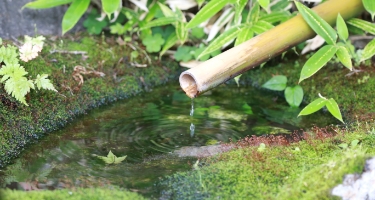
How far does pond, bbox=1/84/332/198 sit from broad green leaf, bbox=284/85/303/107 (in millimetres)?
64

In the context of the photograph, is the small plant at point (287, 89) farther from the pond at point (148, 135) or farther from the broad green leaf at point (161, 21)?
the broad green leaf at point (161, 21)

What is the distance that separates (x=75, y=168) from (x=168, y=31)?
94.3 inches

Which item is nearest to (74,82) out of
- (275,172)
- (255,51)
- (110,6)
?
(110,6)

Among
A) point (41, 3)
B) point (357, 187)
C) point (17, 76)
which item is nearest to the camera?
point (357, 187)

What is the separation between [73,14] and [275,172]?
2.65 m

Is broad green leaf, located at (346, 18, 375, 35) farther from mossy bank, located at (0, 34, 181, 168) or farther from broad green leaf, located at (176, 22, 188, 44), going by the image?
mossy bank, located at (0, 34, 181, 168)

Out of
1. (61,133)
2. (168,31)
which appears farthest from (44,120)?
(168,31)

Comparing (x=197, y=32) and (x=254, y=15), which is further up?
(x=197, y=32)

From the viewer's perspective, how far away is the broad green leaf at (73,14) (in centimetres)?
468

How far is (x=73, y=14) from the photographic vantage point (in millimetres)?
4711

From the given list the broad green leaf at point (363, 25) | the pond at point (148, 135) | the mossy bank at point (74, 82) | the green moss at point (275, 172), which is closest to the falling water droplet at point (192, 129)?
the pond at point (148, 135)

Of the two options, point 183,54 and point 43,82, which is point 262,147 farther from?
point 183,54

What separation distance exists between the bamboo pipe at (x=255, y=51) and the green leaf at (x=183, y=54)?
1.41m

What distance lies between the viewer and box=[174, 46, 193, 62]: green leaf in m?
5.14
